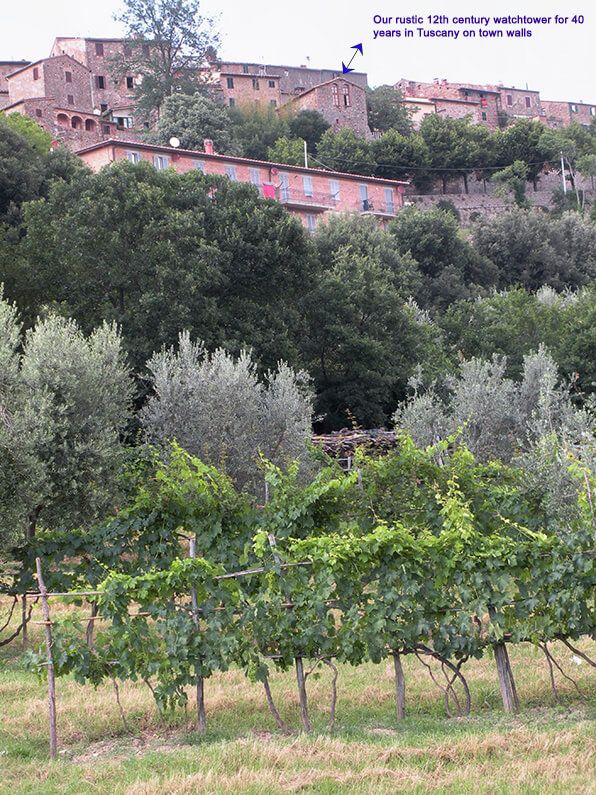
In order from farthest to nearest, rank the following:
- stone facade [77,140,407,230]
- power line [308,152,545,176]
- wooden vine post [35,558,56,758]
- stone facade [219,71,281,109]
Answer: stone facade [219,71,281,109] → power line [308,152,545,176] → stone facade [77,140,407,230] → wooden vine post [35,558,56,758]

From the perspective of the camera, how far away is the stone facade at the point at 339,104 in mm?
78625

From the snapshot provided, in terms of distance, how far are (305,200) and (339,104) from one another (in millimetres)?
28101

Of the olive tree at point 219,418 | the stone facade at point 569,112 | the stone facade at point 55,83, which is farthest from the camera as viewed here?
the stone facade at point 569,112

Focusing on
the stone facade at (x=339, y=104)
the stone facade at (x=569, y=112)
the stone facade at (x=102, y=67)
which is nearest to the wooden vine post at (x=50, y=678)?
the stone facade at (x=102, y=67)

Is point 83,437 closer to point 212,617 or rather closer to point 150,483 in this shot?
point 150,483

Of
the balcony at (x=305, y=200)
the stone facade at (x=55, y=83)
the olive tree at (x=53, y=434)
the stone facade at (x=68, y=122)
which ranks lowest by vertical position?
the olive tree at (x=53, y=434)

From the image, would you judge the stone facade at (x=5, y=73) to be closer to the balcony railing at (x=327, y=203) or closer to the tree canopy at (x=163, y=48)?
the tree canopy at (x=163, y=48)

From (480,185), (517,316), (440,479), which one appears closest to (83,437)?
(440,479)

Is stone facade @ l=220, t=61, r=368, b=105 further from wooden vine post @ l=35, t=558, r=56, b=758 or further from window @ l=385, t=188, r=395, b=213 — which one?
wooden vine post @ l=35, t=558, r=56, b=758

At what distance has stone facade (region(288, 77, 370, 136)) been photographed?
3095 inches

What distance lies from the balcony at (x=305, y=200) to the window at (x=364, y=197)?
2.58 meters

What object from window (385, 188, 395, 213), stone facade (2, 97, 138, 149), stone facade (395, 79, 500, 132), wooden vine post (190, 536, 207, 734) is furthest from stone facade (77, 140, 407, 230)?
wooden vine post (190, 536, 207, 734)

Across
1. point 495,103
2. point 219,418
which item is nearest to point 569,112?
point 495,103

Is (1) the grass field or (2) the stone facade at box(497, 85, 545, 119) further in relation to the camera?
(2) the stone facade at box(497, 85, 545, 119)
